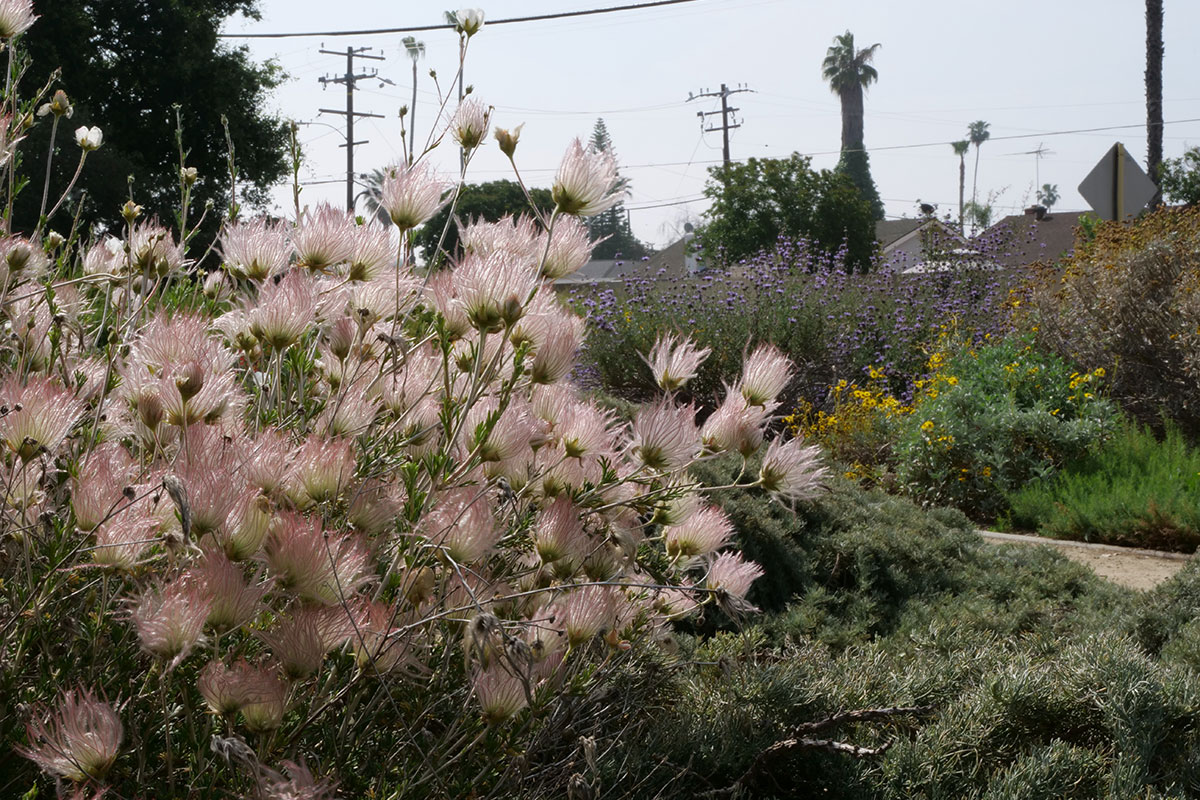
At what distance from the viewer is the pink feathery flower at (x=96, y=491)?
4.11 ft

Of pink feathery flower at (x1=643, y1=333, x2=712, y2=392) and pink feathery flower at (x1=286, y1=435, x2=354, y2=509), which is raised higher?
pink feathery flower at (x1=643, y1=333, x2=712, y2=392)

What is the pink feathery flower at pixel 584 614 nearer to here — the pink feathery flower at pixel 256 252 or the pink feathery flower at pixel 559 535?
the pink feathery flower at pixel 559 535

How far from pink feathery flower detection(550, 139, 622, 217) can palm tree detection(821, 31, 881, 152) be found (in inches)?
3383

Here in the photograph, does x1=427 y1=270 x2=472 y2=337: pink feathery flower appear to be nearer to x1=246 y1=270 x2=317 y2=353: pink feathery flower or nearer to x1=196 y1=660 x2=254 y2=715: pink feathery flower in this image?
x1=246 y1=270 x2=317 y2=353: pink feathery flower

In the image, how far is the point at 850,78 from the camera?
8369cm

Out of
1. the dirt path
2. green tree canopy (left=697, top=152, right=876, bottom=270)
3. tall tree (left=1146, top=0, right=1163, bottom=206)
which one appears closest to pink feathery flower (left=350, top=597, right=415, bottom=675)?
the dirt path

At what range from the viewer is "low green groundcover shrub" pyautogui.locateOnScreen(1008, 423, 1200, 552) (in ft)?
23.6

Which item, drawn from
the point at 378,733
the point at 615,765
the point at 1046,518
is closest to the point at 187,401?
the point at 378,733

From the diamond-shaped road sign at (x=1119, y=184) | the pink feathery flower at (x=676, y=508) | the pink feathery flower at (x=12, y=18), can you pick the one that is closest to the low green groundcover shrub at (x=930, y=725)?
the pink feathery flower at (x=676, y=508)

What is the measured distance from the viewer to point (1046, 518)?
781cm

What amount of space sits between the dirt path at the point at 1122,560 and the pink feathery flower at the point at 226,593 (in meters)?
5.93

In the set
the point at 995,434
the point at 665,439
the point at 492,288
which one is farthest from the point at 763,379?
the point at 995,434

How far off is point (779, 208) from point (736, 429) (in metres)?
30.8

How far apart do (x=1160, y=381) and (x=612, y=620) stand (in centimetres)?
1009
